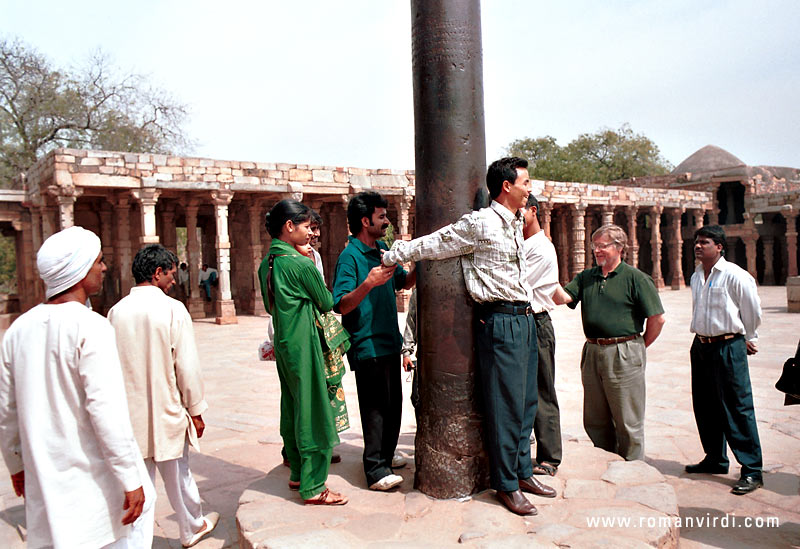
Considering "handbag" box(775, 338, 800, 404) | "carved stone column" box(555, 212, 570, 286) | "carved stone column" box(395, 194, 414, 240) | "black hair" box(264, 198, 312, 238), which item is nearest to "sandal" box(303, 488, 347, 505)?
"black hair" box(264, 198, 312, 238)

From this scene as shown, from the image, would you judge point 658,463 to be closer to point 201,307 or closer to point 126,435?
point 126,435

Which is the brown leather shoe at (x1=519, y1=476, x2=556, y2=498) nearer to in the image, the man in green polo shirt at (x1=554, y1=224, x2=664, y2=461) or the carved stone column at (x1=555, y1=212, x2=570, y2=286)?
the man in green polo shirt at (x1=554, y1=224, x2=664, y2=461)

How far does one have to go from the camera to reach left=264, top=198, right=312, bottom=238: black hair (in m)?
3.18

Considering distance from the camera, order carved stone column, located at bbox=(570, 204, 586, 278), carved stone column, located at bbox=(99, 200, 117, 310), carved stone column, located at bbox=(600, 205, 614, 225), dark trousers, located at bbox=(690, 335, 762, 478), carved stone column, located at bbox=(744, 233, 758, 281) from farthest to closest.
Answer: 1. carved stone column, located at bbox=(744, 233, 758, 281)
2. carved stone column, located at bbox=(600, 205, 614, 225)
3. carved stone column, located at bbox=(570, 204, 586, 278)
4. carved stone column, located at bbox=(99, 200, 117, 310)
5. dark trousers, located at bbox=(690, 335, 762, 478)

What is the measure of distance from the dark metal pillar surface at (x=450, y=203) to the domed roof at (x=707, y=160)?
108 feet

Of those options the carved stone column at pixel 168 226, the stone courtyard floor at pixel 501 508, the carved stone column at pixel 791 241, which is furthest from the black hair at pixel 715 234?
the carved stone column at pixel 791 241

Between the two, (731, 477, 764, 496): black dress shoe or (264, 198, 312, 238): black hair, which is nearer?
(264, 198, 312, 238): black hair

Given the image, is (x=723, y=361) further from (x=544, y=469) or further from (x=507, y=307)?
(x=507, y=307)

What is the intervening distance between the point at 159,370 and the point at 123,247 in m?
14.1

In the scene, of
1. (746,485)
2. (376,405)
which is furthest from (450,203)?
(746,485)

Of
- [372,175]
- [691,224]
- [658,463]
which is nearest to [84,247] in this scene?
[658,463]

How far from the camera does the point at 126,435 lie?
209 centimetres

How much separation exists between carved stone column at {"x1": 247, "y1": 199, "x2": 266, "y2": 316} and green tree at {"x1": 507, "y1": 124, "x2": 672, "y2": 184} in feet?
83.1

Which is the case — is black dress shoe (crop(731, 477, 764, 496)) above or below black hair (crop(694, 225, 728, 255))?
below
